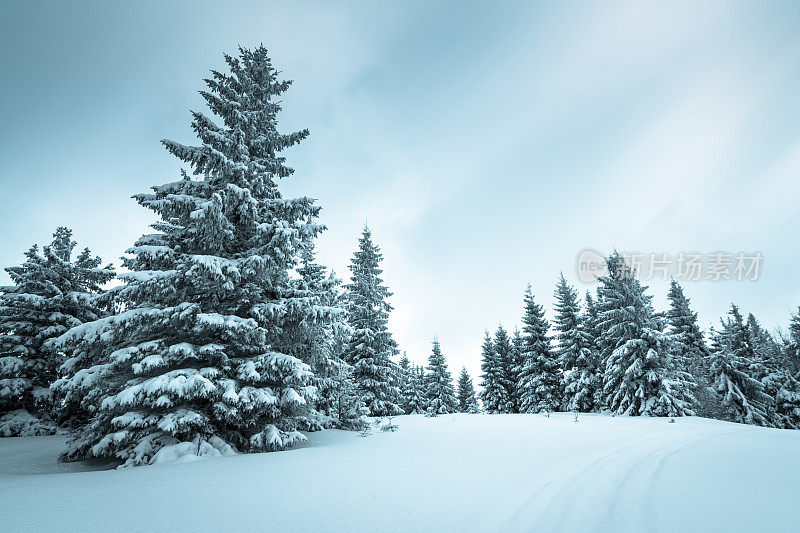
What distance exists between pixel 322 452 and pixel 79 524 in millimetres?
4379

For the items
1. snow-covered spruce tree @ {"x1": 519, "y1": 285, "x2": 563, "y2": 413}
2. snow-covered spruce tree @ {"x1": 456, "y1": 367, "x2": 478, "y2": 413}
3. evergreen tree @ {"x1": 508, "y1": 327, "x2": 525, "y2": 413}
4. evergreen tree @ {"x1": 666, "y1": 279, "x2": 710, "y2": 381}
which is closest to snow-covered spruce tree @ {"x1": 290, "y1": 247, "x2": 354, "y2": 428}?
snow-covered spruce tree @ {"x1": 519, "y1": 285, "x2": 563, "y2": 413}

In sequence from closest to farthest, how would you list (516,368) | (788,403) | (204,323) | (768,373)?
1. (204,323)
2. (788,403)
3. (768,373)
4. (516,368)

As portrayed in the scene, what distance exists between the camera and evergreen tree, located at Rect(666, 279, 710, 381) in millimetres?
30141

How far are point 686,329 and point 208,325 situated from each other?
38.3 m

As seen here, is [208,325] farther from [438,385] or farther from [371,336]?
[438,385]

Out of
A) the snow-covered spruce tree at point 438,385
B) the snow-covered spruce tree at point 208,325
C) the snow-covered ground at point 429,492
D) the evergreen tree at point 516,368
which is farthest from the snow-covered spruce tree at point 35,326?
the evergreen tree at point 516,368

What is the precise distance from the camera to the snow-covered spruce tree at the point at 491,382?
32.9m

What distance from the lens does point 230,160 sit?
29.5 feet

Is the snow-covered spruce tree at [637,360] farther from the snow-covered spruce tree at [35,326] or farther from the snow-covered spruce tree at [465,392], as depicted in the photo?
the snow-covered spruce tree at [35,326]

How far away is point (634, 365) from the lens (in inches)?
874

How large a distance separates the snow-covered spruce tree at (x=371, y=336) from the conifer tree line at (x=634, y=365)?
372 inches

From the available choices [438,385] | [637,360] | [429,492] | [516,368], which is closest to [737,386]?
[637,360]

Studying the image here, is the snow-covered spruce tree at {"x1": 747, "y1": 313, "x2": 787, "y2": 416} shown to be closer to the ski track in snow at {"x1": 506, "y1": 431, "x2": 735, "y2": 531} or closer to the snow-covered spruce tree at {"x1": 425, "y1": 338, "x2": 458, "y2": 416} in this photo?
the snow-covered spruce tree at {"x1": 425, "y1": 338, "x2": 458, "y2": 416}

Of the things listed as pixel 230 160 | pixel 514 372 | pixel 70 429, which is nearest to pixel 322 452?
pixel 230 160
